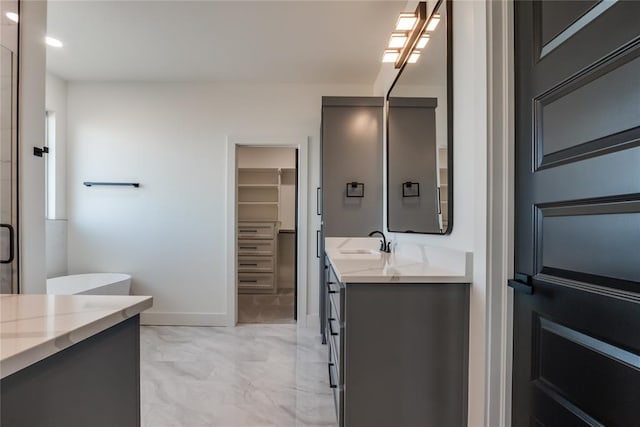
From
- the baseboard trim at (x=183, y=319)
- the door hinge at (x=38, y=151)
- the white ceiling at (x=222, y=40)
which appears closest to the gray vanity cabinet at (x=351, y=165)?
the white ceiling at (x=222, y=40)

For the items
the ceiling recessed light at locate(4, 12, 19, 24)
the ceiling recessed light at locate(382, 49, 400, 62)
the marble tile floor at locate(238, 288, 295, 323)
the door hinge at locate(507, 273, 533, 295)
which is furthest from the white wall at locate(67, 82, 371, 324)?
the door hinge at locate(507, 273, 533, 295)

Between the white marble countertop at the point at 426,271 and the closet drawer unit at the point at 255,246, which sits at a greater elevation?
the white marble countertop at the point at 426,271

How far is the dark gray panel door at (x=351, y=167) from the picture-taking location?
10.0 feet

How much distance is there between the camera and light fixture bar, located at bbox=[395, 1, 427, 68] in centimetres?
190

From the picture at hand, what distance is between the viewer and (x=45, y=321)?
796mm

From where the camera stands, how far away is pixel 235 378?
2.43 m

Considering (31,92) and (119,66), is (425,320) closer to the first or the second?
(31,92)

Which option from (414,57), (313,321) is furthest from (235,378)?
(414,57)

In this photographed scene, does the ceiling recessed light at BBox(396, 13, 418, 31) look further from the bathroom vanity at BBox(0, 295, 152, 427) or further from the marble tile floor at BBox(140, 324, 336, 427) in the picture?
the marble tile floor at BBox(140, 324, 336, 427)

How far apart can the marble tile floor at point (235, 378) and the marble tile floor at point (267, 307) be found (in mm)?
355

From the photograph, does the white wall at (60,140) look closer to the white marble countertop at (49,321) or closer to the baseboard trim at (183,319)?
the baseboard trim at (183,319)

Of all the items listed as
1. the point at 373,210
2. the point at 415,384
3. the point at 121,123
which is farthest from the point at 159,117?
the point at 415,384

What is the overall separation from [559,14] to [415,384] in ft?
4.53

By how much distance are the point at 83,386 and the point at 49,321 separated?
0.61 feet
